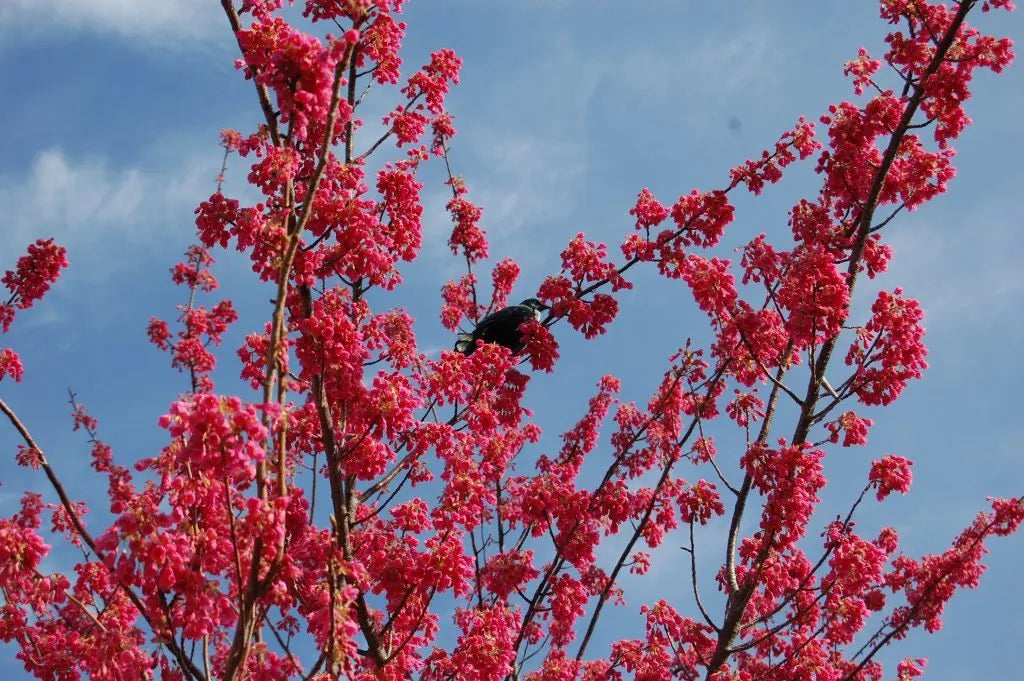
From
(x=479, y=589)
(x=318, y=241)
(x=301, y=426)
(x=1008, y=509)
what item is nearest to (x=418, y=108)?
(x=318, y=241)

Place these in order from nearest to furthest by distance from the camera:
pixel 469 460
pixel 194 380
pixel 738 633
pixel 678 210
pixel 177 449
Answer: pixel 177 449 → pixel 469 460 → pixel 738 633 → pixel 678 210 → pixel 194 380

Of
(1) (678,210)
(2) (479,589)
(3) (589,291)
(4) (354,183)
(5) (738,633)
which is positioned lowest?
(5) (738,633)

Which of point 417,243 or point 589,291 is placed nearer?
point 417,243

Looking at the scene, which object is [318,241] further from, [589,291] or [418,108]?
[589,291]

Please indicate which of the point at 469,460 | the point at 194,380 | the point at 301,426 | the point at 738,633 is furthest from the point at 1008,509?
the point at 194,380

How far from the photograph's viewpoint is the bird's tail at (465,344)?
999 centimetres

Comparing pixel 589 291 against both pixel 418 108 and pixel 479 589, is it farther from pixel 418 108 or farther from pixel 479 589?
pixel 479 589

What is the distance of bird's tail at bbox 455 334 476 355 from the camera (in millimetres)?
9992

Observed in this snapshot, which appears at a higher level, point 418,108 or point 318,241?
point 418,108

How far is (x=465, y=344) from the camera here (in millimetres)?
10039

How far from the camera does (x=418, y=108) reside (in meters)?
9.19

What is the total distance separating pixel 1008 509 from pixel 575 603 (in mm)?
4644

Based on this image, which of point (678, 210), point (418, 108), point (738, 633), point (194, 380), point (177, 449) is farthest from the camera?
point (194, 380)

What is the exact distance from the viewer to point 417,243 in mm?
8422
